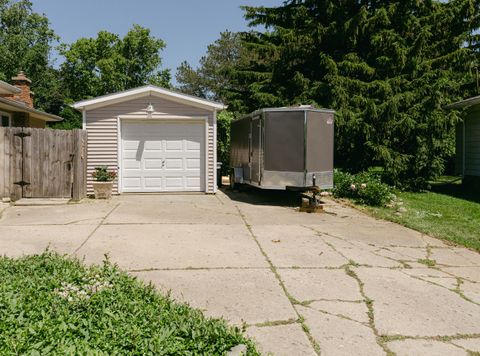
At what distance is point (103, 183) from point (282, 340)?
9.18 m

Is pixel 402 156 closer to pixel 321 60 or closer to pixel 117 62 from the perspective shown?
pixel 321 60

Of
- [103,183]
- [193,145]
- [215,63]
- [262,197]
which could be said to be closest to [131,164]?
[103,183]

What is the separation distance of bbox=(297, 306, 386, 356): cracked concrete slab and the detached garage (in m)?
9.34

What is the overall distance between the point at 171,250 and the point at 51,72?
4816cm

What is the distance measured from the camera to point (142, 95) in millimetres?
12383

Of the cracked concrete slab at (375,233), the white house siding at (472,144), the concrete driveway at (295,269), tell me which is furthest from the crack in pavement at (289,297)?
the white house siding at (472,144)

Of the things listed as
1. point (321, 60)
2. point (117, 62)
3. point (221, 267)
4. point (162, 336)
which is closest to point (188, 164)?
point (321, 60)

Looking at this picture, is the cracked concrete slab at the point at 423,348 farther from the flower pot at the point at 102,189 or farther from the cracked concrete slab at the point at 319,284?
the flower pot at the point at 102,189

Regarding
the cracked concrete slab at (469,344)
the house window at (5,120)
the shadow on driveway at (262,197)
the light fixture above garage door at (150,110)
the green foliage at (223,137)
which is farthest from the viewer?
the green foliage at (223,137)

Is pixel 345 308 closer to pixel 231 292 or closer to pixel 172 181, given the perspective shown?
pixel 231 292

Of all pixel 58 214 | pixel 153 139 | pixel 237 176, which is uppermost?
pixel 153 139

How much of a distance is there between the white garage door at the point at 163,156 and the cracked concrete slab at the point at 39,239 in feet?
17.6

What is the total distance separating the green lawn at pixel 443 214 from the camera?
738cm

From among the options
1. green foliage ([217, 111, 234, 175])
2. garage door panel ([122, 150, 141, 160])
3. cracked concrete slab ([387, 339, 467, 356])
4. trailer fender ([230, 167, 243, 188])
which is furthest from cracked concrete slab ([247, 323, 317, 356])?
green foliage ([217, 111, 234, 175])
